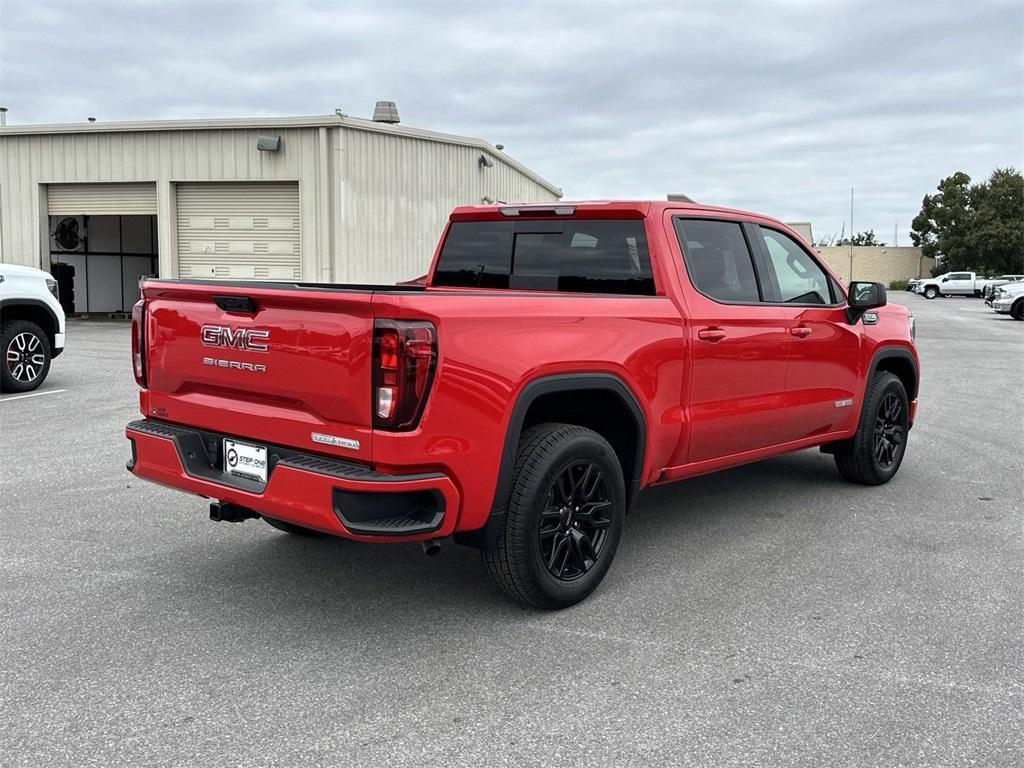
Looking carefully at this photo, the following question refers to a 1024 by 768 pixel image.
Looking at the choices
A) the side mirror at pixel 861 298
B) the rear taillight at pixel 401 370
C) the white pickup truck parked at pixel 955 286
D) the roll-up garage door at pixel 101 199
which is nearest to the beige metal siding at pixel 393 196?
the roll-up garage door at pixel 101 199

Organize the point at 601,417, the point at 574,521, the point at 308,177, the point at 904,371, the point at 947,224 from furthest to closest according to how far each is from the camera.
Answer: the point at 947,224, the point at 308,177, the point at 904,371, the point at 601,417, the point at 574,521

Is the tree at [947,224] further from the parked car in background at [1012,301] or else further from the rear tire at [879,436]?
the rear tire at [879,436]

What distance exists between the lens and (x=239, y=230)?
21656 mm

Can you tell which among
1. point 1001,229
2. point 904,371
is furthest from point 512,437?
point 1001,229

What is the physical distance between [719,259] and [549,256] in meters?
0.93

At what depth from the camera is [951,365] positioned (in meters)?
15.7

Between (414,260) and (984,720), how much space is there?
68.3 ft

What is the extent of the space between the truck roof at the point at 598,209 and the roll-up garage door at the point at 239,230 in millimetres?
16254

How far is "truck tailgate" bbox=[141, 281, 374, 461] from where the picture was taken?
358 cm

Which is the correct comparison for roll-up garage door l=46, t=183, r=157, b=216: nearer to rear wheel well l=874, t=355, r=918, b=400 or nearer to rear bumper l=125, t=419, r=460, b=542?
rear wheel well l=874, t=355, r=918, b=400

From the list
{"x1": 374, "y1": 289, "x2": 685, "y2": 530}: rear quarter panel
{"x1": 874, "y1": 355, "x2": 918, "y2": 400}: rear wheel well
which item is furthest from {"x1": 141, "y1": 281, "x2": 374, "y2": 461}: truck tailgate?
{"x1": 874, "y1": 355, "x2": 918, "y2": 400}: rear wheel well

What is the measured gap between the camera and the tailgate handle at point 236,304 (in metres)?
3.88

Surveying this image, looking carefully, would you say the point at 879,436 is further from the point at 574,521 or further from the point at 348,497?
the point at 348,497

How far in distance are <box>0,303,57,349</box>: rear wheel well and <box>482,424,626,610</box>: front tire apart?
324 inches
